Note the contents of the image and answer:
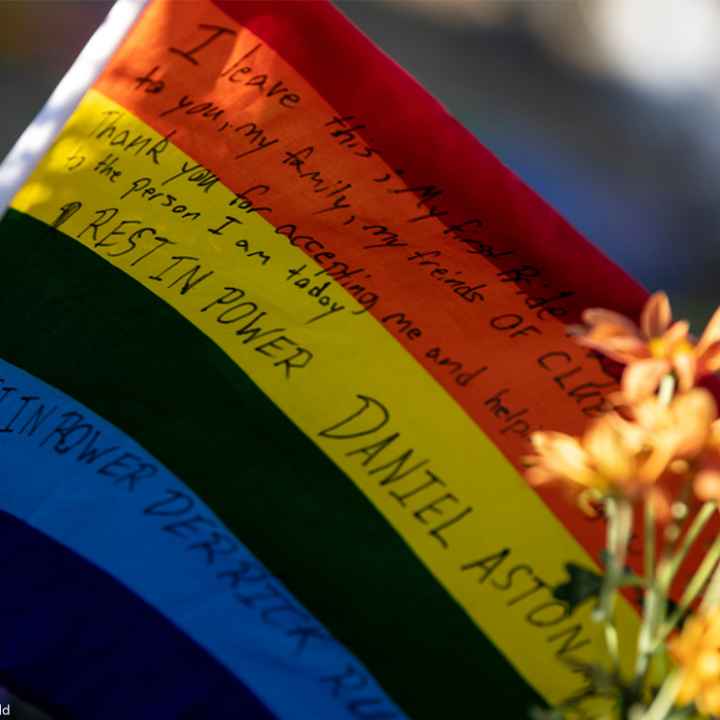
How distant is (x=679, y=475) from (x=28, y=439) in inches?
21.1

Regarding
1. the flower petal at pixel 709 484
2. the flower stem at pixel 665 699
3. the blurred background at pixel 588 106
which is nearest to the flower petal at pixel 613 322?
the flower petal at pixel 709 484

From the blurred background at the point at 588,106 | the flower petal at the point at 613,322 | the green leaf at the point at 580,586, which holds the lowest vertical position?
the green leaf at the point at 580,586

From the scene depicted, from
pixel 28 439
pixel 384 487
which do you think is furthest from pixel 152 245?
pixel 384 487

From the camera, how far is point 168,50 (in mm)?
1308

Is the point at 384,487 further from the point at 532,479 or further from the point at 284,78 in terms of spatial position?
the point at 284,78

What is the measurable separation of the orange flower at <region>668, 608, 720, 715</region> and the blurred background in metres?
2.40

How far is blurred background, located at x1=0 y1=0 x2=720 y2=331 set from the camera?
10.2 feet

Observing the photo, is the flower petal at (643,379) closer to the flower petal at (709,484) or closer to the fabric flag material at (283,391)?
the flower petal at (709,484)

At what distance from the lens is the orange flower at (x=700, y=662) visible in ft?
2.42

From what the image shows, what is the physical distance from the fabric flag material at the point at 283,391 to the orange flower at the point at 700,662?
0.51 feet

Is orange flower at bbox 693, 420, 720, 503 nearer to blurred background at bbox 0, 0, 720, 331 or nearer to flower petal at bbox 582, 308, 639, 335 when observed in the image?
flower petal at bbox 582, 308, 639, 335

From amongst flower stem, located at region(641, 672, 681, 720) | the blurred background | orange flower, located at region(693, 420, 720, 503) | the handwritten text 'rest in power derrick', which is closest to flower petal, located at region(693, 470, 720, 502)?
orange flower, located at region(693, 420, 720, 503)

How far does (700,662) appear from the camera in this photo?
74 centimetres

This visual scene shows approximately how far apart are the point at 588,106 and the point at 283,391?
228 cm
